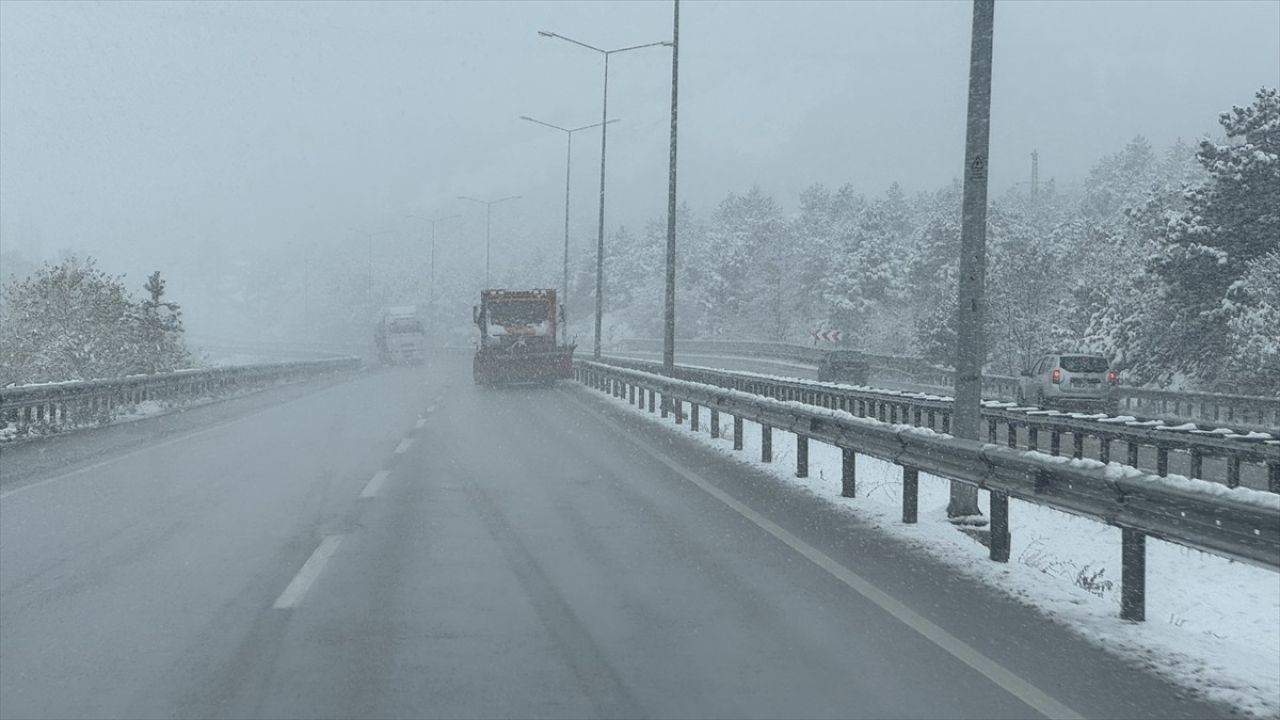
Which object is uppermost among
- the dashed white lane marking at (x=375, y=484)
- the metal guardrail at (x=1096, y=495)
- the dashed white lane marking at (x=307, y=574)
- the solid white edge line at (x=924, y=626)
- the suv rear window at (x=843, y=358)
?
the suv rear window at (x=843, y=358)

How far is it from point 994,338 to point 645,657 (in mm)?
63669

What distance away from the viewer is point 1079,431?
18.2 m

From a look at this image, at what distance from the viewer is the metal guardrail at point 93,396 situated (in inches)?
779

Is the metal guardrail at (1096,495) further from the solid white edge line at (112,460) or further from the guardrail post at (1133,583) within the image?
the solid white edge line at (112,460)

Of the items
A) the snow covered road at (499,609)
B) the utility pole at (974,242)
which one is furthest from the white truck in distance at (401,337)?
the utility pole at (974,242)

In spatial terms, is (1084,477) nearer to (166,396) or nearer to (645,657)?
(645,657)

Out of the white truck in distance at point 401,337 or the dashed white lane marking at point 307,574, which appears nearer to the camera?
the dashed white lane marking at point 307,574

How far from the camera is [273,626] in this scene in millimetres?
6531

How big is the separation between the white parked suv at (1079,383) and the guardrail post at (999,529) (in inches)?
874

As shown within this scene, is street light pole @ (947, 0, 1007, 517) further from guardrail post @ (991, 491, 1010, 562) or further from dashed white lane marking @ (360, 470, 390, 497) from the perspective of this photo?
dashed white lane marking @ (360, 470, 390, 497)

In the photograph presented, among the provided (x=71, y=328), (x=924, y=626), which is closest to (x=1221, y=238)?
(x=71, y=328)

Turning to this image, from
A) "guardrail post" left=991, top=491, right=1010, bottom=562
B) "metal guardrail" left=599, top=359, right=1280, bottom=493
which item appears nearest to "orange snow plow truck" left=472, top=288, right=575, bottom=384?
"metal guardrail" left=599, top=359, right=1280, bottom=493

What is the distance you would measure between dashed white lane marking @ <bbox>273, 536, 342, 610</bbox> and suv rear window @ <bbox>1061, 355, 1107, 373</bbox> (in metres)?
24.1

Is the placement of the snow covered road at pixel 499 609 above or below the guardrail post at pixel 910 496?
below
